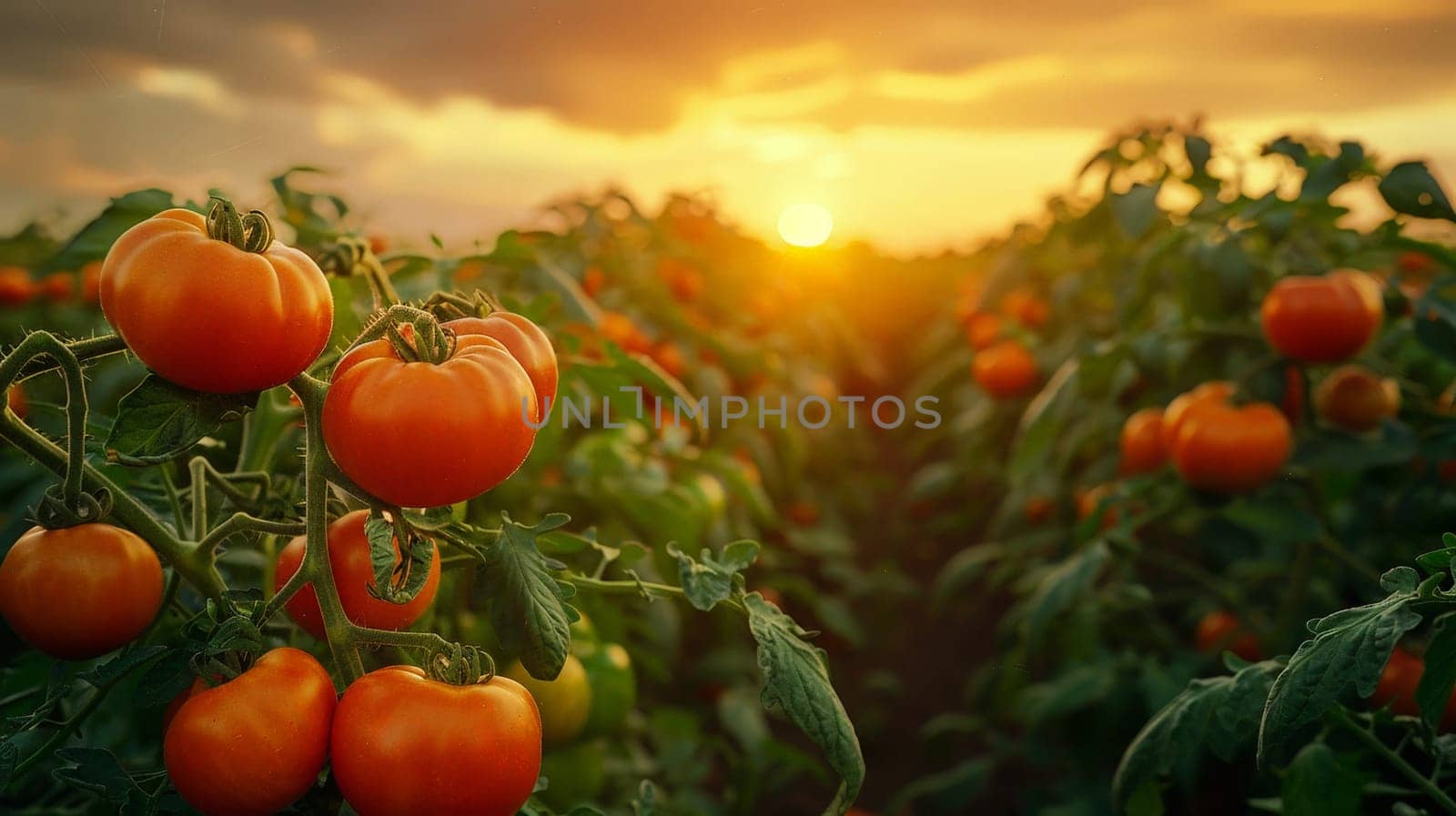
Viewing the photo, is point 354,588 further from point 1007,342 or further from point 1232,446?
point 1007,342

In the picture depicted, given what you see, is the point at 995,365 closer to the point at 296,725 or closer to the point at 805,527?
the point at 805,527

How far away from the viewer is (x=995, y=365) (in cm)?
339

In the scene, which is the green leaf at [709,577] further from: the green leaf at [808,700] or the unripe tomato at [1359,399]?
the unripe tomato at [1359,399]

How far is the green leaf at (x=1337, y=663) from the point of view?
0.74 metres

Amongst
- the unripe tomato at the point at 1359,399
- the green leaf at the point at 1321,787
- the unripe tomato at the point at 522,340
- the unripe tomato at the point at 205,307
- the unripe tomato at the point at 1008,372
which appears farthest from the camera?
the unripe tomato at the point at 1008,372

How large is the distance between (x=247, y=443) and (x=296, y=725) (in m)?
0.40

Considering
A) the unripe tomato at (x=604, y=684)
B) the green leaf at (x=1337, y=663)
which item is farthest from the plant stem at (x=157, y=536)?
the green leaf at (x=1337, y=663)

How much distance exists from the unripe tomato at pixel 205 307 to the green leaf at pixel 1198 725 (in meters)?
0.85

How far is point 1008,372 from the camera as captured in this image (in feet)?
11.0

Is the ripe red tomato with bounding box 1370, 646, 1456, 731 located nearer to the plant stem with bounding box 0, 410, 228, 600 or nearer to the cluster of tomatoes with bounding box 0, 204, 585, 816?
the cluster of tomatoes with bounding box 0, 204, 585, 816

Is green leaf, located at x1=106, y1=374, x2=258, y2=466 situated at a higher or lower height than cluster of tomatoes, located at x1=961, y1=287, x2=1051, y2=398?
higher

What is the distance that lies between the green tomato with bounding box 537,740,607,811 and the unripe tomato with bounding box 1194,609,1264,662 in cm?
134

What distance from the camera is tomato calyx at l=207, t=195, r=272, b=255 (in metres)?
0.63

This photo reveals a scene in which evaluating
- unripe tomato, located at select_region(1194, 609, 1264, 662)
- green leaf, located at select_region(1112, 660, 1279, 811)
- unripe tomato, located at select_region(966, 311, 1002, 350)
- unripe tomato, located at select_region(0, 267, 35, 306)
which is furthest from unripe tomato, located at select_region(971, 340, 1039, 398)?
unripe tomato, located at select_region(0, 267, 35, 306)
